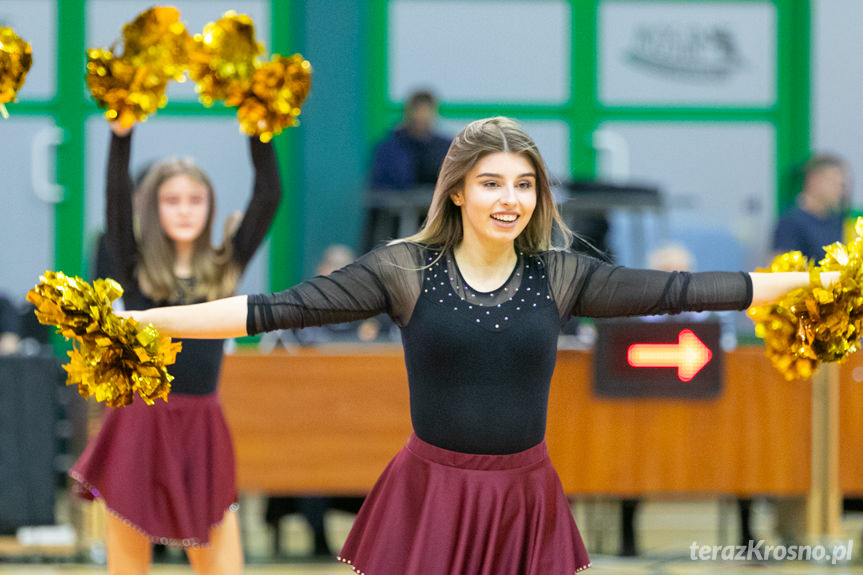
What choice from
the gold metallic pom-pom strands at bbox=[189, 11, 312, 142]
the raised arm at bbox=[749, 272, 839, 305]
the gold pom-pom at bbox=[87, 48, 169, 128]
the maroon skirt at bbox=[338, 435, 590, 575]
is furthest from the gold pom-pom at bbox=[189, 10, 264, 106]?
the raised arm at bbox=[749, 272, 839, 305]

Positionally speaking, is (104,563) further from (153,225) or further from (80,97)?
(80,97)

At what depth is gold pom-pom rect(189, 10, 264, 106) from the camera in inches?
133

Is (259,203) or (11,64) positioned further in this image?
(259,203)

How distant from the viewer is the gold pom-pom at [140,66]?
326 centimetres

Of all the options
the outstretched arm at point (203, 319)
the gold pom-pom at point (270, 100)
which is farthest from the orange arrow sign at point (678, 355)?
the outstretched arm at point (203, 319)

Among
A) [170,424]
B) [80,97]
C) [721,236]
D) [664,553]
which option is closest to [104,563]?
[170,424]

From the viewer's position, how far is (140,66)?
329cm

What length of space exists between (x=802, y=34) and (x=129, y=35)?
22.9 ft

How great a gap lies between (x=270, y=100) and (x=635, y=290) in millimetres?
1367

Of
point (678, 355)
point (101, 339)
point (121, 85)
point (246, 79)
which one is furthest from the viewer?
point (678, 355)

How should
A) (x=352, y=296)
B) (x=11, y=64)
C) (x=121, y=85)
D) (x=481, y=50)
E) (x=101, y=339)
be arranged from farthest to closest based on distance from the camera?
1. (x=481, y=50)
2. (x=121, y=85)
3. (x=11, y=64)
4. (x=352, y=296)
5. (x=101, y=339)

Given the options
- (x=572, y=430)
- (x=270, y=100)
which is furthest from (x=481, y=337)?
(x=572, y=430)

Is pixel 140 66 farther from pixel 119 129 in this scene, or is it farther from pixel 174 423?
pixel 174 423

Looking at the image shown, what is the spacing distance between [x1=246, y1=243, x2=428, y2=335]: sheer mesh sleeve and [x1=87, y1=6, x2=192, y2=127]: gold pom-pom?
105cm
